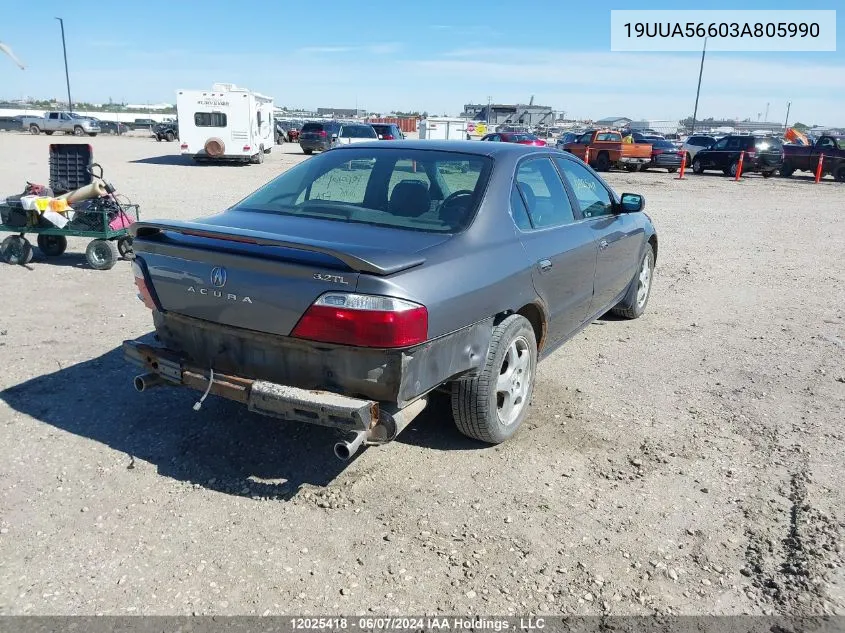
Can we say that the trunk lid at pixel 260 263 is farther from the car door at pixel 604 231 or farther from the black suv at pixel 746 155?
the black suv at pixel 746 155

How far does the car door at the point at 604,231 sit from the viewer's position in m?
4.88

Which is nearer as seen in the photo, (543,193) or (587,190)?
(543,193)

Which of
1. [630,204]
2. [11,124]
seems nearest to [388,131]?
[630,204]

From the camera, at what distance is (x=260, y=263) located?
121 inches

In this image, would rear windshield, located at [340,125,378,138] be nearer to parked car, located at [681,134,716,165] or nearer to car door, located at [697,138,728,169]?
car door, located at [697,138,728,169]

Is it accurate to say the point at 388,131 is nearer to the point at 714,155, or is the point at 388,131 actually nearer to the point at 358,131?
the point at 358,131

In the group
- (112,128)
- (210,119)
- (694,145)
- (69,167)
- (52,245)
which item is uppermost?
(210,119)

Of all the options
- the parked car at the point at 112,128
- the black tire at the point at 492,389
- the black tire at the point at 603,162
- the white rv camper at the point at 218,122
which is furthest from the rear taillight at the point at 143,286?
the parked car at the point at 112,128

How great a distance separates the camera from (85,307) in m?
6.32

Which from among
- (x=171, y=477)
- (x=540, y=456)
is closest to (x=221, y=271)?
(x=171, y=477)

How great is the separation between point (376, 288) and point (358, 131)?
2892 centimetres

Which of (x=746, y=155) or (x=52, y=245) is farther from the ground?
(x=746, y=155)

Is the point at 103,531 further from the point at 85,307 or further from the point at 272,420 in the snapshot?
the point at 85,307

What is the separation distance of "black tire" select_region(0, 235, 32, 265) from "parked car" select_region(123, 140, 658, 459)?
5101 millimetres
